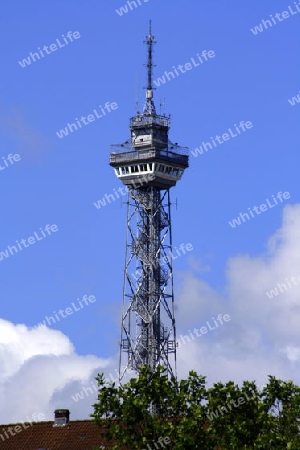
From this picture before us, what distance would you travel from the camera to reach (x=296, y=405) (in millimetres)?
101750

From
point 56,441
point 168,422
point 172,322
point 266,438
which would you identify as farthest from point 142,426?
point 172,322

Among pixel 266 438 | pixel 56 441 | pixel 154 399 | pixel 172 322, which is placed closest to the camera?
pixel 266 438

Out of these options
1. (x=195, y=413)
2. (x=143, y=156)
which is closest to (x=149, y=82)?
(x=143, y=156)

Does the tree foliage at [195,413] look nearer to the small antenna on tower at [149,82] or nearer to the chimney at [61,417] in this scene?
the chimney at [61,417]

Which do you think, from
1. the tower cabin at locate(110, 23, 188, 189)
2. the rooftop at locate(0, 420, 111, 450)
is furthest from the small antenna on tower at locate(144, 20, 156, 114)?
the rooftop at locate(0, 420, 111, 450)

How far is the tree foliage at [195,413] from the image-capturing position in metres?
99.2

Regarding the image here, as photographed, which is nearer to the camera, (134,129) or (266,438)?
(266,438)

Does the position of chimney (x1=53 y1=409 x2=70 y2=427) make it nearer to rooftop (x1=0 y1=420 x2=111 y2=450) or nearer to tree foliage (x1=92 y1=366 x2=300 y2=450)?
rooftop (x1=0 y1=420 x2=111 y2=450)

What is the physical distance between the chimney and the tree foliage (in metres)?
31.0

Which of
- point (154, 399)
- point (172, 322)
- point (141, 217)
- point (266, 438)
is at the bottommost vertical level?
point (266, 438)

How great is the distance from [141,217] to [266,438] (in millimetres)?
96248

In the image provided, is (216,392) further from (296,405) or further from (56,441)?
(56,441)

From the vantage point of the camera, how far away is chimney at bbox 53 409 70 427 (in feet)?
446

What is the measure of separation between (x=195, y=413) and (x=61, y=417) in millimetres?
38029
